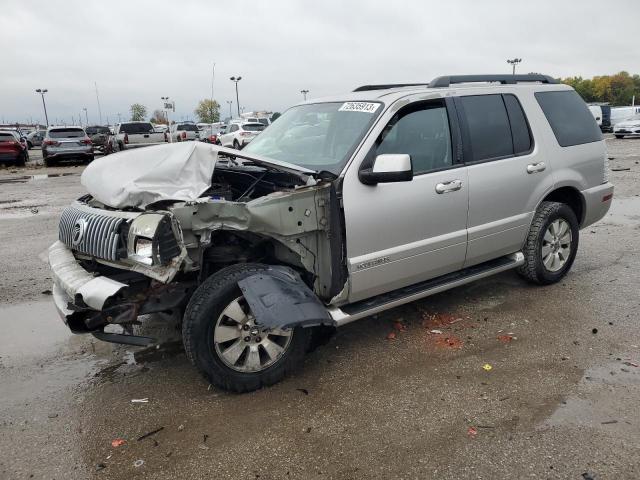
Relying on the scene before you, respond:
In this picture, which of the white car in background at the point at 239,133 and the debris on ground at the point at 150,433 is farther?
the white car in background at the point at 239,133

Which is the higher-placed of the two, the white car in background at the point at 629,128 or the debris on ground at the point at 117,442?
the white car in background at the point at 629,128

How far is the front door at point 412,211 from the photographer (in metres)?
3.52

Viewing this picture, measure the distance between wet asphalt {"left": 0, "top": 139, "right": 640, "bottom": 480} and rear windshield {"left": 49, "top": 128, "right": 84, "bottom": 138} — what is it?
18.1 metres

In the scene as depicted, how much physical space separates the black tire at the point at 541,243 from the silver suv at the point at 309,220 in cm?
2

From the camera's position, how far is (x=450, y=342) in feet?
13.0

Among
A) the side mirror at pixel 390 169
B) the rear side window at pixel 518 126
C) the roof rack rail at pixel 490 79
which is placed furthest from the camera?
the rear side window at pixel 518 126

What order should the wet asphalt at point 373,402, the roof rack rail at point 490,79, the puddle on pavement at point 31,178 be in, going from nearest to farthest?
1. the wet asphalt at point 373,402
2. the roof rack rail at point 490,79
3. the puddle on pavement at point 31,178

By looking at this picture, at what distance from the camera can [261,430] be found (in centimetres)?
292

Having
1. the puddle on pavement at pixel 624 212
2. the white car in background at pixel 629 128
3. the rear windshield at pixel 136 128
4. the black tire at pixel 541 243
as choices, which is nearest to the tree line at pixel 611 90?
the white car in background at pixel 629 128

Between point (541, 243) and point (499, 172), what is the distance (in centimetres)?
100

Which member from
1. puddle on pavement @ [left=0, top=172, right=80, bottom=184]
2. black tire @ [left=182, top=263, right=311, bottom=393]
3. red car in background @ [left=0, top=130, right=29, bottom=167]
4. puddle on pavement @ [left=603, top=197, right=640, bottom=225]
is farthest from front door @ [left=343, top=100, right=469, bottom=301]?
red car in background @ [left=0, top=130, right=29, bottom=167]

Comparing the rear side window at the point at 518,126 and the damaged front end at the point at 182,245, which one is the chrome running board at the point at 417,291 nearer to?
the damaged front end at the point at 182,245

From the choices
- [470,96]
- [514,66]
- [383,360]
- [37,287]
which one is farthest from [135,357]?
[514,66]

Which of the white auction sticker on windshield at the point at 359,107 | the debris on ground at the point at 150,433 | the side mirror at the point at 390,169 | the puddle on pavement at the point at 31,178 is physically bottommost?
the debris on ground at the point at 150,433
